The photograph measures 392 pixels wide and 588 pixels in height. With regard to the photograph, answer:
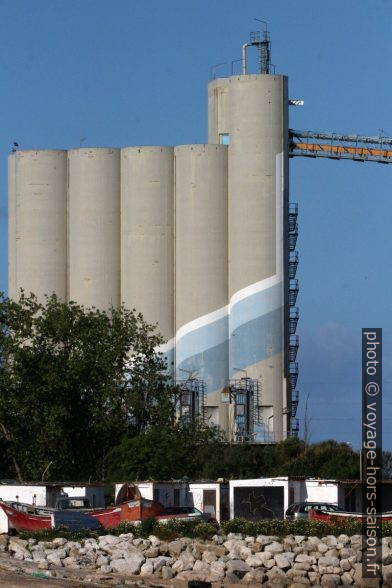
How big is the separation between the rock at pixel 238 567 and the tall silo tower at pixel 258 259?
35085 millimetres

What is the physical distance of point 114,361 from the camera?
225 ft

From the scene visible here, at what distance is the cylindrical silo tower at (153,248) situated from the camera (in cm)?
7844

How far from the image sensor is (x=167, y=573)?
39.6 meters

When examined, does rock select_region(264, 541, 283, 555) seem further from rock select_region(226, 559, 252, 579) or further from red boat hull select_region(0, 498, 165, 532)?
red boat hull select_region(0, 498, 165, 532)

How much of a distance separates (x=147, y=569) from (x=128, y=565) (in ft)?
1.77

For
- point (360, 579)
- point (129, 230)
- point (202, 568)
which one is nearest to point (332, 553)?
point (360, 579)

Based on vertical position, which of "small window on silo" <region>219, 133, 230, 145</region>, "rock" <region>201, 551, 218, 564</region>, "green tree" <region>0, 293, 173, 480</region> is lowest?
"rock" <region>201, 551, 218, 564</region>

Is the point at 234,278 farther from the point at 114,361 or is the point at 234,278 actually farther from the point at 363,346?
the point at 363,346

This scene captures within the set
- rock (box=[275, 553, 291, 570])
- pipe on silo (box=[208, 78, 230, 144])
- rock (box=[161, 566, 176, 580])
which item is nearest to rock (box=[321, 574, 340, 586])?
rock (box=[275, 553, 291, 570])

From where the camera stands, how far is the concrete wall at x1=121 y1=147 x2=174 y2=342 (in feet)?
258

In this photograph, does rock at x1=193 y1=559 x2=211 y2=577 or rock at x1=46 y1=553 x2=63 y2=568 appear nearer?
rock at x1=46 y1=553 x2=63 y2=568

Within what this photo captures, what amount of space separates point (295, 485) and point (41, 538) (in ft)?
34.2

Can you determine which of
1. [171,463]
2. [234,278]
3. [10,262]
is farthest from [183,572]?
[10,262]

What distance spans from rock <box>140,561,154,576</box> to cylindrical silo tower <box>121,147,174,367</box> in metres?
38.4
